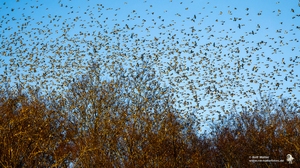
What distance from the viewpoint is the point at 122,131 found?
21234 millimetres

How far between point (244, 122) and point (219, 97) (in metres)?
3.83

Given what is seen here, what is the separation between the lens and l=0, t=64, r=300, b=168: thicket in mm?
17781

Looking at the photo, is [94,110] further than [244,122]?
No

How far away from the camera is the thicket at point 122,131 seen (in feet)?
58.3

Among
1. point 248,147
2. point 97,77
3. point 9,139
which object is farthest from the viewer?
point 248,147

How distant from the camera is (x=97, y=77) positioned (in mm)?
26922

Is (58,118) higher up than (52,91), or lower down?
lower down

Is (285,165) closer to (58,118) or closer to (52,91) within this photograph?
(58,118)

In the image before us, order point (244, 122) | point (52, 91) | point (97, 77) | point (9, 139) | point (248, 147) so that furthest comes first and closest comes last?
point (244, 122)
point (248, 147)
point (52, 91)
point (97, 77)
point (9, 139)

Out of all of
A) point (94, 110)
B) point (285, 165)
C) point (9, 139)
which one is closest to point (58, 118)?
point (94, 110)

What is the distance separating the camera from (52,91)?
29141mm

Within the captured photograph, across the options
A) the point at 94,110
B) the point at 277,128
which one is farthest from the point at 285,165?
the point at 94,110

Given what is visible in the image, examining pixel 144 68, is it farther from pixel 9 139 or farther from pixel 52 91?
pixel 9 139

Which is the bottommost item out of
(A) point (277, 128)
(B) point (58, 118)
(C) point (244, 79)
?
(A) point (277, 128)
